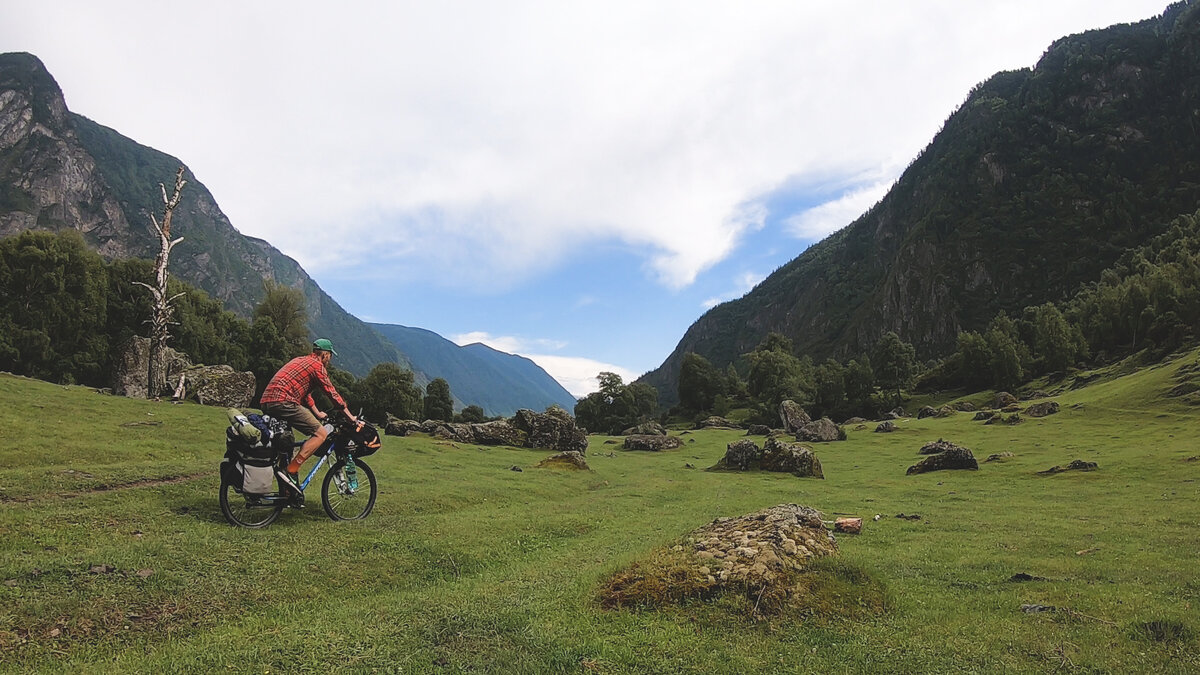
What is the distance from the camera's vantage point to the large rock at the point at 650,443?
54000 mm

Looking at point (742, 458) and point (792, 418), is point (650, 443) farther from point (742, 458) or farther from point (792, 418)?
point (792, 418)

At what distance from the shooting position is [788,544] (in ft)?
34.4

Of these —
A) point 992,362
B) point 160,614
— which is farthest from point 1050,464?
point 992,362

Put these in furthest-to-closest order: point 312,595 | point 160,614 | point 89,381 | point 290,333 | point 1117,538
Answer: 1. point 290,333
2. point 89,381
3. point 1117,538
4. point 312,595
5. point 160,614

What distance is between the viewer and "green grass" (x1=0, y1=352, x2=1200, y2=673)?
22.7 feet

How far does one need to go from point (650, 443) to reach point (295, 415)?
4436 cm

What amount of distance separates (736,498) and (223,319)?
8041cm

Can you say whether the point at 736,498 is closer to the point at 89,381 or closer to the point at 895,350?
the point at 89,381

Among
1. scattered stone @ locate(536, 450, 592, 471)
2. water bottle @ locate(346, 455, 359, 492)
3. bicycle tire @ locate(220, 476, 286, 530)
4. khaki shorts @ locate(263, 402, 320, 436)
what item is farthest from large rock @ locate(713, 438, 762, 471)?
bicycle tire @ locate(220, 476, 286, 530)

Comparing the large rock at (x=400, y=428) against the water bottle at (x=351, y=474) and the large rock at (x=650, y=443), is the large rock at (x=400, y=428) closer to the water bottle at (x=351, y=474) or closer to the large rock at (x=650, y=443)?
the large rock at (x=650, y=443)

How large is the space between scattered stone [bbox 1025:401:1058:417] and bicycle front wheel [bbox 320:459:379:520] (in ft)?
211

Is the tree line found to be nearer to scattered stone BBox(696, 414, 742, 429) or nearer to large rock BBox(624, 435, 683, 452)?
large rock BBox(624, 435, 683, 452)

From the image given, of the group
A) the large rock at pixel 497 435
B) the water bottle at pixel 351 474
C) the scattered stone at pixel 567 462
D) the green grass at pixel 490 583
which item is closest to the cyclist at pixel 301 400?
the water bottle at pixel 351 474

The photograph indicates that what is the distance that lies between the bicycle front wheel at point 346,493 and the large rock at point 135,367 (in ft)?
117
